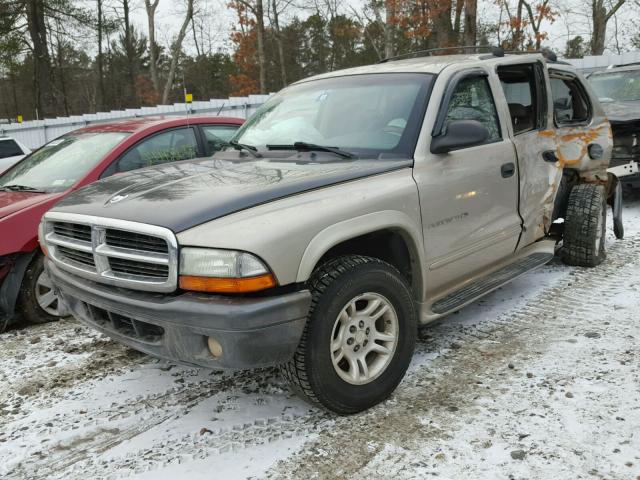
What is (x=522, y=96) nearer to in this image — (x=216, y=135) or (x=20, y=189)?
(x=216, y=135)

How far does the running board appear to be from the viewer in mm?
3527

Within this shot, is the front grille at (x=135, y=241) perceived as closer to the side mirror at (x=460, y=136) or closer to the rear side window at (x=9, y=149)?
the side mirror at (x=460, y=136)

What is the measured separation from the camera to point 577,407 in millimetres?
3012

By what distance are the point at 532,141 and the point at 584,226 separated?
1.31m

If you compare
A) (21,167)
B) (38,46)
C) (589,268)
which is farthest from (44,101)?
(589,268)

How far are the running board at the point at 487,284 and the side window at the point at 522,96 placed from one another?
99 centimetres

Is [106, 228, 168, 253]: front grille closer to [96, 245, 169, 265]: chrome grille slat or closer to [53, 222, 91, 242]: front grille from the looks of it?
[96, 245, 169, 265]: chrome grille slat

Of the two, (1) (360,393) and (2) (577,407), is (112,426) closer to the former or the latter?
(1) (360,393)

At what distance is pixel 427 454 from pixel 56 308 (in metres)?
3.44

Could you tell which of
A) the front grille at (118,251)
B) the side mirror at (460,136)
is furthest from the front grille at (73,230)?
the side mirror at (460,136)

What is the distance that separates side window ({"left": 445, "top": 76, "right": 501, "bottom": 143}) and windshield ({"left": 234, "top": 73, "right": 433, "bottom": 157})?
252 mm

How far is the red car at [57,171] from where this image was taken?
4469 mm

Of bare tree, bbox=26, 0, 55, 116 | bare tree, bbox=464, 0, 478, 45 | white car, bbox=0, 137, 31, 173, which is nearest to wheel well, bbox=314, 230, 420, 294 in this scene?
white car, bbox=0, 137, 31, 173

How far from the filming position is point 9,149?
39.1 ft
